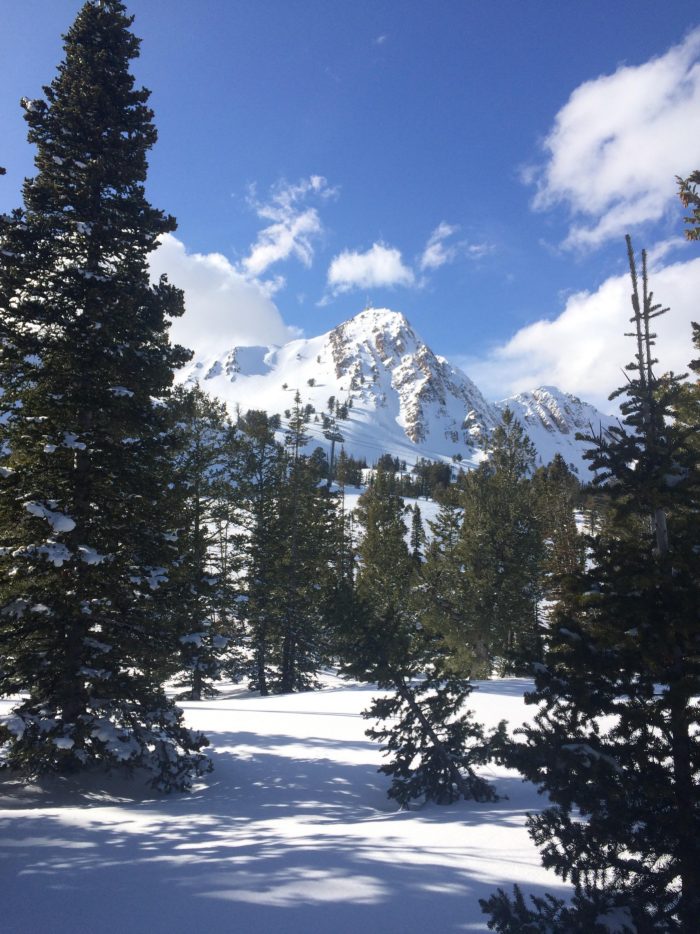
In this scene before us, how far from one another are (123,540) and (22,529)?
160cm

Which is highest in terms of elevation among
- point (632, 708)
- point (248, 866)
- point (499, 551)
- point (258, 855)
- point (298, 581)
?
point (499, 551)

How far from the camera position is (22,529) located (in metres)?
8.54

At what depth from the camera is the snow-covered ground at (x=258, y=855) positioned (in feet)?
13.3

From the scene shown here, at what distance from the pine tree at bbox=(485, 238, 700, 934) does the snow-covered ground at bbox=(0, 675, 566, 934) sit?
2.51 ft

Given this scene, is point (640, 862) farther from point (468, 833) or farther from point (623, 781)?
point (468, 833)

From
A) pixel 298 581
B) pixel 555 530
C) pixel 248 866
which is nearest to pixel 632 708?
pixel 248 866

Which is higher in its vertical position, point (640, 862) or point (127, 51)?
point (127, 51)

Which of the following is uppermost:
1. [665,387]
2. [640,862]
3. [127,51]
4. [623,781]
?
[127,51]

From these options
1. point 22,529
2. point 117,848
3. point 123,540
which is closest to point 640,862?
point 117,848

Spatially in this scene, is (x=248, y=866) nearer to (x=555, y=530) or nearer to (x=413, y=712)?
(x=413, y=712)

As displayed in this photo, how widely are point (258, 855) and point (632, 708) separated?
160 inches

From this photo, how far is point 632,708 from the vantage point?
14.2ft

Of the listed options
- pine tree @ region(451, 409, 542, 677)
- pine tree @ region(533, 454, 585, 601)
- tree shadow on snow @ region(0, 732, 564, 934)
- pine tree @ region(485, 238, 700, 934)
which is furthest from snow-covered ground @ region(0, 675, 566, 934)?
pine tree @ region(533, 454, 585, 601)

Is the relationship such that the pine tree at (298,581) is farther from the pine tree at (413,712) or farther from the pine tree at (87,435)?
the pine tree at (87,435)
